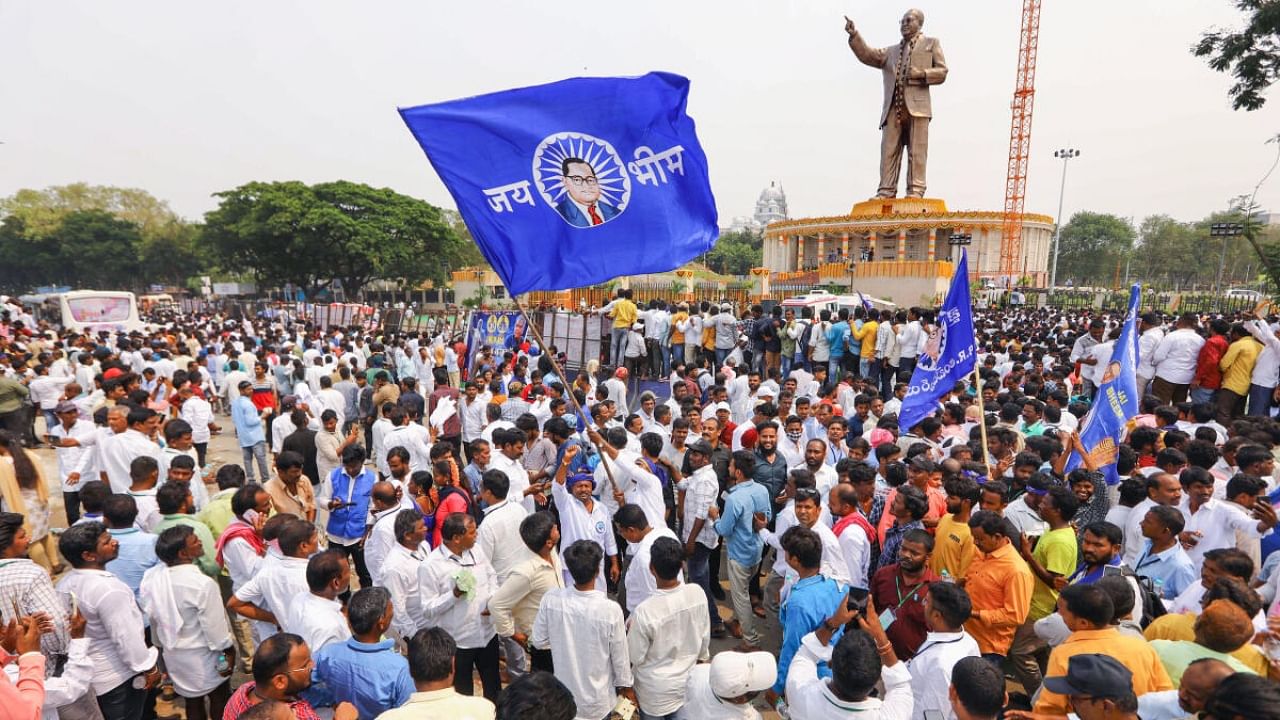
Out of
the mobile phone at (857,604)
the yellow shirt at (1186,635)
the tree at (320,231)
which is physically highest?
the tree at (320,231)

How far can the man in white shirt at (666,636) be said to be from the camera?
3180 millimetres

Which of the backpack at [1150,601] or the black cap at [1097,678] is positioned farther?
the backpack at [1150,601]

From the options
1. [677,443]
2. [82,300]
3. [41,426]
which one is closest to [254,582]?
[677,443]

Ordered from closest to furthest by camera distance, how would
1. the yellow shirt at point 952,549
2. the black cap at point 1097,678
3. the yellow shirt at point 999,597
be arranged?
the black cap at point 1097,678, the yellow shirt at point 999,597, the yellow shirt at point 952,549

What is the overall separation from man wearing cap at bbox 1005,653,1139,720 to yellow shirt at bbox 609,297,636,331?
11.4 m

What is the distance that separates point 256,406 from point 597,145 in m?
6.46

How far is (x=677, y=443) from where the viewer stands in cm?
596

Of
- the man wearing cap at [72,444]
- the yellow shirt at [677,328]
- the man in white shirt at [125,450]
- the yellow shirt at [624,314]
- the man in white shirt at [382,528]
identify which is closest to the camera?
the man in white shirt at [382,528]

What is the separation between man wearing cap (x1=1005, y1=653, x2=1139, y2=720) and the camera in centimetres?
215

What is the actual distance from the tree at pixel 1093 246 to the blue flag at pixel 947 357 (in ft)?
286

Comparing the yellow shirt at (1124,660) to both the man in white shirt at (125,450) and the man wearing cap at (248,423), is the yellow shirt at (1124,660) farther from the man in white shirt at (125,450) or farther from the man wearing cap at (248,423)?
the man wearing cap at (248,423)

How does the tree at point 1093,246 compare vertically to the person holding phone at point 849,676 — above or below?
above

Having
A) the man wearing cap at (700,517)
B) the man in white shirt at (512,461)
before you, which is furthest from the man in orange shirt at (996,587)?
the man in white shirt at (512,461)

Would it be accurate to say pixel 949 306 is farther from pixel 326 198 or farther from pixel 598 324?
pixel 326 198
